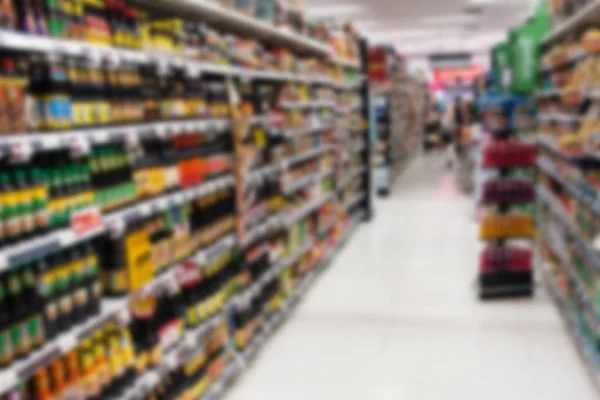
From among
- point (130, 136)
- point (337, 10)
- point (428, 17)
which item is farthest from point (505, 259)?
point (428, 17)

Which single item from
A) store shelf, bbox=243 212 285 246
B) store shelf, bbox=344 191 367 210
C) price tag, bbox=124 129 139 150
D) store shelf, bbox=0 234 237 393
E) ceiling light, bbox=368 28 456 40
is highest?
ceiling light, bbox=368 28 456 40

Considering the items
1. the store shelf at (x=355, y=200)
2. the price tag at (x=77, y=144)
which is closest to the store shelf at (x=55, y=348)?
the price tag at (x=77, y=144)

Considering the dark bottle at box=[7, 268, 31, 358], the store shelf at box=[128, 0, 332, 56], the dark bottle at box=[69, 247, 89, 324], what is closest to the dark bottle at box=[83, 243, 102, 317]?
the dark bottle at box=[69, 247, 89, 324]

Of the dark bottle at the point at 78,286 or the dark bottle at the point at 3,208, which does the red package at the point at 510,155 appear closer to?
the dark bottle at the point at 78,286

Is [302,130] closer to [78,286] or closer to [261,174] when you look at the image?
[261,174]

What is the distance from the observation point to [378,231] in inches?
369

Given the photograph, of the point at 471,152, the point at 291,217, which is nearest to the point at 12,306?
the point at 291,217

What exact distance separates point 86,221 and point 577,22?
452cm

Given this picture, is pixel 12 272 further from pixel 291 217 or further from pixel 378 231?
pixel 378 231

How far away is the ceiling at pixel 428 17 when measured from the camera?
15578 mm

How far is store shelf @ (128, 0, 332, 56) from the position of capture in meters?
3.79

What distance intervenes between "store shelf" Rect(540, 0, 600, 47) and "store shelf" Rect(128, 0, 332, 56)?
7.75ft

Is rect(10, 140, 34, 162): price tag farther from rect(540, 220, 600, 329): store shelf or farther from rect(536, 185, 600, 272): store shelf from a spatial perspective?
rect(540, 220, 600, 329): store shelf

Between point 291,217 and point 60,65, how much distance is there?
11.3 feet
